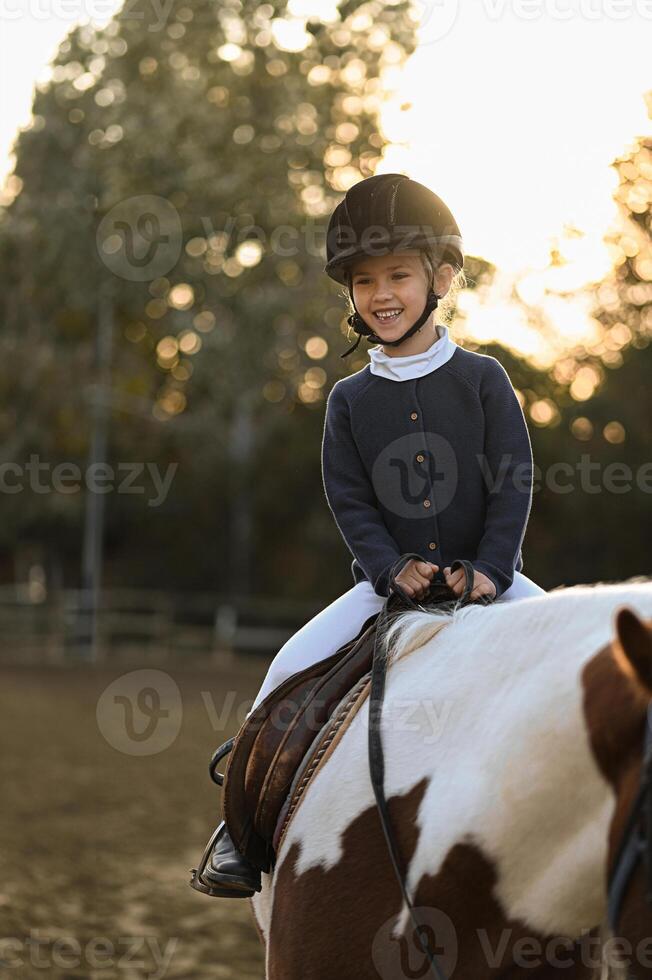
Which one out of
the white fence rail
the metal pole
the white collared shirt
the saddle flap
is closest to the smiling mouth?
the white collared shirt

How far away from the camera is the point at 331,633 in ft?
9.52

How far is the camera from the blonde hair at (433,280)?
9.53ft

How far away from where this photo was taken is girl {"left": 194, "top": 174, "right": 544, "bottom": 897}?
9.37ft

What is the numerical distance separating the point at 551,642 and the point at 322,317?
19.4m

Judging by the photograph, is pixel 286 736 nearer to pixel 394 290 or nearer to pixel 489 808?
pixel 489 808

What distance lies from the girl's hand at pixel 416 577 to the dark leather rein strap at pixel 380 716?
1 cm

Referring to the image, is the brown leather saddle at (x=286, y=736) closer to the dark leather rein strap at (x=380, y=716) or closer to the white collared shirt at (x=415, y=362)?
the dark leather rein strap at (x=380, y=716)

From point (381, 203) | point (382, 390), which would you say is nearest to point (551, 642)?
point (382, 390)

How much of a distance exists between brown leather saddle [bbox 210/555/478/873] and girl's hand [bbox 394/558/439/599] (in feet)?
0.07

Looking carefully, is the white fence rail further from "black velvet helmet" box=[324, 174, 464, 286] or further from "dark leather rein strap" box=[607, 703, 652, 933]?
"dark leather rein strap" box=[607, 703, 652, 933]

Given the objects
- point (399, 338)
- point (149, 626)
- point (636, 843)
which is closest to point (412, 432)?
point (399, 338)

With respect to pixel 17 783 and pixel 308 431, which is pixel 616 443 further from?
pixel 17 783

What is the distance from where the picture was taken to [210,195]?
65.6 feet

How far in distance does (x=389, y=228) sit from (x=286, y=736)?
120cm
